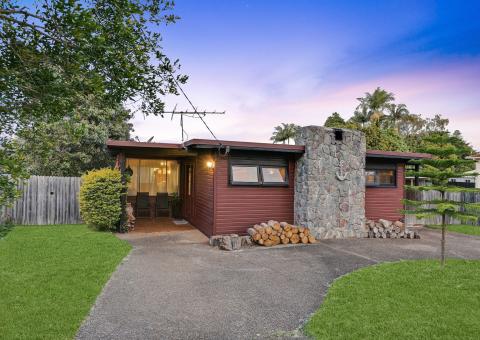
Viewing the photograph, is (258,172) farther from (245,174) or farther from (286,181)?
(286,181)

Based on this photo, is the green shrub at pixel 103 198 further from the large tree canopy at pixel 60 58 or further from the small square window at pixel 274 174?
the large tree canopy at pixel 60 58

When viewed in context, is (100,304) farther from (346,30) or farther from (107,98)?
(346,30)

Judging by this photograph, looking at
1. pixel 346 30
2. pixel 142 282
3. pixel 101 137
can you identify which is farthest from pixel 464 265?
pixel 101 137

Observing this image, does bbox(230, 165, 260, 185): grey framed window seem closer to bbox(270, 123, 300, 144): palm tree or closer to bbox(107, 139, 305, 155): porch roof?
bbox(107, 139, 305, 155): porch roof

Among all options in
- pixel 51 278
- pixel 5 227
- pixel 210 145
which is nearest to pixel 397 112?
pixel 210 145

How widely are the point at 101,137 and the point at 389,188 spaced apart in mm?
14465

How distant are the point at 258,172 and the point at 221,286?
4.80m

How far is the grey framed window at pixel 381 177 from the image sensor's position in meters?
10.8

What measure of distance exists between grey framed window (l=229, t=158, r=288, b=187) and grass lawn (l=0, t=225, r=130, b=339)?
3691mm

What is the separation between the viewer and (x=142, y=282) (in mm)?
5113

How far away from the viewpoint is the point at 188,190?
12.3 meters

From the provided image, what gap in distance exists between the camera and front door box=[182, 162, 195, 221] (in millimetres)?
11672

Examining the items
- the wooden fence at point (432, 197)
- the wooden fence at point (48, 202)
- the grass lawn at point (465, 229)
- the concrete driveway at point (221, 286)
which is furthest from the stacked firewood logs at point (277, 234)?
the wooden fence at point (48, 202)

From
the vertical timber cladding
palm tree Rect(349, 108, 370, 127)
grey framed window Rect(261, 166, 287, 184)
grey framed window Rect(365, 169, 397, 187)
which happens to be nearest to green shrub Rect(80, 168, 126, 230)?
grey framed window Rect(261, 166, 287, 184)
